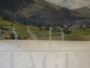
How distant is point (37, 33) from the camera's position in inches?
85.1

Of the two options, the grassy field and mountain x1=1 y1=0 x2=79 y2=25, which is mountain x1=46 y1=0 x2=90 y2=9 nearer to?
mountain x1=1 y1=0 x2=79 y2=25

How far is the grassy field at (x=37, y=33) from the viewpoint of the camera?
6.82 feet

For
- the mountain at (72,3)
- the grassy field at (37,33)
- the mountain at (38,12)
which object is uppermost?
the mountain at (72,3)

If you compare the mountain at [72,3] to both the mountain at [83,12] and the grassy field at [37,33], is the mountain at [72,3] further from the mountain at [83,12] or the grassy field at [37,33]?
the grassy field at [37,33]

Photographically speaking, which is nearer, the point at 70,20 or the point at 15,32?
the point at 15,32

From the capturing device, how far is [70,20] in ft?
7.43

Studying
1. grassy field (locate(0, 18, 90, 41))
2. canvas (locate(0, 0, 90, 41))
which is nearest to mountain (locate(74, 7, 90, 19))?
canvas (locate(0, 0, 90, 41))

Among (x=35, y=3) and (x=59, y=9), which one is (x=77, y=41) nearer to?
(x=59, y=9)

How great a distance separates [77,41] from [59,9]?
0.48m

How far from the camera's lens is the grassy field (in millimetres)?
2080

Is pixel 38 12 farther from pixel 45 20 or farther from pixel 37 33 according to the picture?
pixel 37 33

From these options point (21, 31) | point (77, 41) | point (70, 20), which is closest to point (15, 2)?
point (21, 31)

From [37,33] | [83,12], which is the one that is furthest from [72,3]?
[37,33]

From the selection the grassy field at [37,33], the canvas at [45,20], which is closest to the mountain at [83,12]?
the canvas at [45,20]
